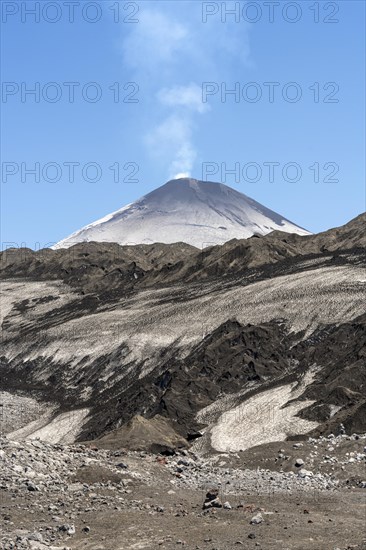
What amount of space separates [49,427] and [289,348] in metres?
18.2

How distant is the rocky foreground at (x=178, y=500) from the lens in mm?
19859

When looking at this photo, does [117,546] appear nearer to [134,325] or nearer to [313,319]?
[313,319]

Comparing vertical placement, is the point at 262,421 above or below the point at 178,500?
below

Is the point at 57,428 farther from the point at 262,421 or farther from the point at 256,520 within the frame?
the point at 256,520

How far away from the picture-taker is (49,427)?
184ft

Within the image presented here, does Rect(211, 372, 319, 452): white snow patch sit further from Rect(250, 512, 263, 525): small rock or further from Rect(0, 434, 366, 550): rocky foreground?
Rect(250, 512, 263, 525): small rock

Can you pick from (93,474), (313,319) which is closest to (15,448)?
(93,474)

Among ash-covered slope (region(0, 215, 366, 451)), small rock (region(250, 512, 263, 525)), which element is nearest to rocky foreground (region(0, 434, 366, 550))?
small rock (region(250, 512, 263, 525))

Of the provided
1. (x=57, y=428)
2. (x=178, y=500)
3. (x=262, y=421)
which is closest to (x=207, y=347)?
(x=57, y=428)

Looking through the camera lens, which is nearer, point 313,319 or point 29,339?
point 313,319

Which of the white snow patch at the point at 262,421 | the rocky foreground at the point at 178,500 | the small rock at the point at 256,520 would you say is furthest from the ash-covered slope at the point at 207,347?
the small rock at the point at 256,520

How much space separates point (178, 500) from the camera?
76.8 feet

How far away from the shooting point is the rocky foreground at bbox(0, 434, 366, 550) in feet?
65.2

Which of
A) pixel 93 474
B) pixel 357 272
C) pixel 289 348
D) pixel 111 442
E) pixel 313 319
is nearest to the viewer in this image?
pixel 93 474
